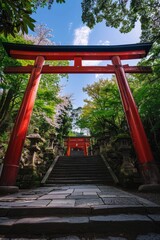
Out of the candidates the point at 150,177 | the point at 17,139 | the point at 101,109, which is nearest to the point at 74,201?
the point at 150,177

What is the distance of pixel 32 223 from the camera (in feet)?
6.55

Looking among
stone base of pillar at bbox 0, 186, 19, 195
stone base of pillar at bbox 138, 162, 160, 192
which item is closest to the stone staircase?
stone base of pillar at bbox 138, 162, 160, 192

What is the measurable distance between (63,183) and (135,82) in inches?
374

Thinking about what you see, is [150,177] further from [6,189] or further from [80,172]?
[80,172]

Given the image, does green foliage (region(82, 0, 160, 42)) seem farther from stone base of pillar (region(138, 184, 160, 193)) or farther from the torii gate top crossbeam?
stone base of pillar (region(138, 184, 160, 193))

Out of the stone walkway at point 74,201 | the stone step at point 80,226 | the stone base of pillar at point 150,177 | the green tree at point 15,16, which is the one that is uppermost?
the green tree at point 15,16

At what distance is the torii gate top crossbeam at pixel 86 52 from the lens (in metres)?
7.50

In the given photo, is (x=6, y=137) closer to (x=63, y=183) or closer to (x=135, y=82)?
(x=63, y=183)

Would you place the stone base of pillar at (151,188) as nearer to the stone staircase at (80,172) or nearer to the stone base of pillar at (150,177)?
the stone base of pillar at (150,177)

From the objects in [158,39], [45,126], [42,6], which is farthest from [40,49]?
[45,126]

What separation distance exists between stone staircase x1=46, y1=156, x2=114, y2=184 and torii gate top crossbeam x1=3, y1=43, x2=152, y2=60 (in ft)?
20.1

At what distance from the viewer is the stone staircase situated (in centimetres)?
786

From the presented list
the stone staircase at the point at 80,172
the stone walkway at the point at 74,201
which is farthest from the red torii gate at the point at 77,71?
the stone staircase at the point at 80,172

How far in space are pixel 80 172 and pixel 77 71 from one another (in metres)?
5.51
